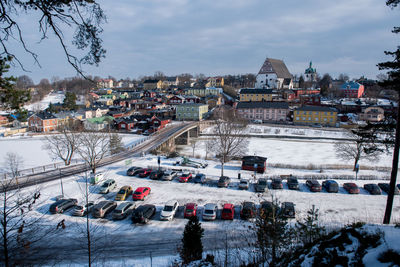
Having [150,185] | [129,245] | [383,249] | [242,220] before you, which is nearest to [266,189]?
[242,220]

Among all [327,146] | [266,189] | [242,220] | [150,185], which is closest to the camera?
[242,220]

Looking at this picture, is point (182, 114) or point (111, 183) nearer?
point (111, 183)

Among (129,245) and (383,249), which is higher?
(383,249)

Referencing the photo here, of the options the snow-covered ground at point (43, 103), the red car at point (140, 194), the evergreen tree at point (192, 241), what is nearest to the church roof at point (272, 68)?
the snow-covered ground at point (43, 103)

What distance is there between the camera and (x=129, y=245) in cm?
1109

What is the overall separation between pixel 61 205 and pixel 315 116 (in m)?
53.7

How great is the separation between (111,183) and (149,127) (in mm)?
32000

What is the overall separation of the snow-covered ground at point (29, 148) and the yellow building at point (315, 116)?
117 ft

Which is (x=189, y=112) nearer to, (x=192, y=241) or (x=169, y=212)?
(x=169, y=212)

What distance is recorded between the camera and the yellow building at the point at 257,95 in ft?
237

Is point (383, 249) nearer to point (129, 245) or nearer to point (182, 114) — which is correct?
point (129, 245)

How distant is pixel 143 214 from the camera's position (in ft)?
43.7

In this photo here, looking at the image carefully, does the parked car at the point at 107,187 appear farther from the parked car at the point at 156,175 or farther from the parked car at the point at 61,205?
the parked car at the point at 156,175

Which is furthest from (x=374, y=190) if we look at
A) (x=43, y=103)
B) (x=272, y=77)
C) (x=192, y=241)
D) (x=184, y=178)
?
(x=43, y=103)
